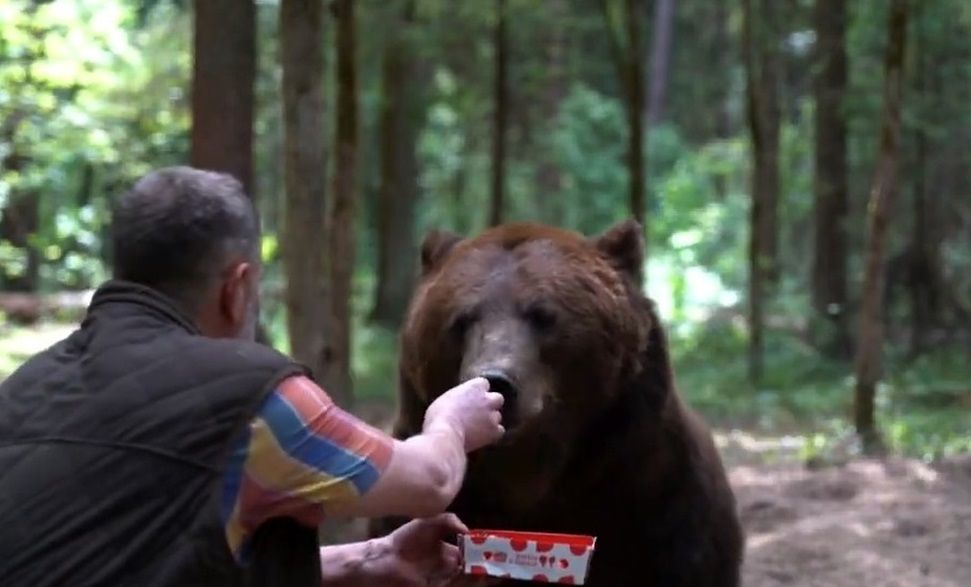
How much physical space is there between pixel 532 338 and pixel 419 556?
0.75 metres

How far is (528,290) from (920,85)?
13278mm

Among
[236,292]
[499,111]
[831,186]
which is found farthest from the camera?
[831,186]

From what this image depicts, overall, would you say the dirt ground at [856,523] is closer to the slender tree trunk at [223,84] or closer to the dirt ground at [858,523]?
the dirt ground at [858,523]

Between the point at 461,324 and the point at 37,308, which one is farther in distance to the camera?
the point at 37,308

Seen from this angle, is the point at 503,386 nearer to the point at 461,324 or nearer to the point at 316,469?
the point at 461,324

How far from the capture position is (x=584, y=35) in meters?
24.9

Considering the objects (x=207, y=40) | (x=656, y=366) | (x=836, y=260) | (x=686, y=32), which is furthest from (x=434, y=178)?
(x=656, y=366)

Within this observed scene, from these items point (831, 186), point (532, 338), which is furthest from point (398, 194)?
point (532, 338)

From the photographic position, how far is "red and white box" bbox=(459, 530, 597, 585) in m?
3.53

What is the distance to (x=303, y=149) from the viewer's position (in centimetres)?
741

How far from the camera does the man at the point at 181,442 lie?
2764 mm

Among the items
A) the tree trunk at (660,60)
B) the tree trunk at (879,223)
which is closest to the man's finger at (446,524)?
the tree trunk at (879,223)

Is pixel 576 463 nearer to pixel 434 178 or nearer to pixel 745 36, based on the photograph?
pixel 745 36

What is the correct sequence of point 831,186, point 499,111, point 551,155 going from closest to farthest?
point 499,111
point 831,186
point 551,155
